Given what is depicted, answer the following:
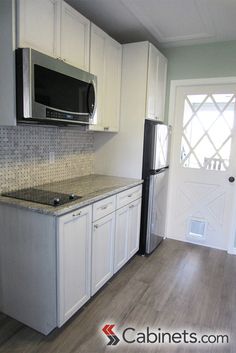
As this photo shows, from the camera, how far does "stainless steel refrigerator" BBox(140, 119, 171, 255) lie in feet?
9.20

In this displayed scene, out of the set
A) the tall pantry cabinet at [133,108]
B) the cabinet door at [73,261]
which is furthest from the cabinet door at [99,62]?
the cabinet door at [73,261]

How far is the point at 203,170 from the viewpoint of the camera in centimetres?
331

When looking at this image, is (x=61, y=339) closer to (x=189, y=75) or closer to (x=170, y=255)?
(x=170, y=255)

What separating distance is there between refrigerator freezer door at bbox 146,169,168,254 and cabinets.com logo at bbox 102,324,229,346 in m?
1.16

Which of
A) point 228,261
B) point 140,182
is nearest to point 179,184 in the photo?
point 140,182

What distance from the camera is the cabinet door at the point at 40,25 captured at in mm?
1598

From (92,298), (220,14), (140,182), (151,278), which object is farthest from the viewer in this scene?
(140,182)

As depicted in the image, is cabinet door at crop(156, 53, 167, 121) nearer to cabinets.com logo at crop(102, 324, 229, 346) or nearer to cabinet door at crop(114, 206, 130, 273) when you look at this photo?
cabinet door at crop(114, 206, 130, 273)

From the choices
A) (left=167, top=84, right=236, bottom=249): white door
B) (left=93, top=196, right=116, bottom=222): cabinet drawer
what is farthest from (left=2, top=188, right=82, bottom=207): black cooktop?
(left=167, top=84, right=236, bottom=249): white door

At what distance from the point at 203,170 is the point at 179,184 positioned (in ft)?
1.21

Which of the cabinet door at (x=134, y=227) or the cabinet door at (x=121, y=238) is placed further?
the cabinet door at (x=134, y=227)

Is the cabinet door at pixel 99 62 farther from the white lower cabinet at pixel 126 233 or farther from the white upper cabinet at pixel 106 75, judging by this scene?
the white lower cabinet at pixel 126 233

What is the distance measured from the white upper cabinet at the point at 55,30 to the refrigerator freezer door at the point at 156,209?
148 centimetres

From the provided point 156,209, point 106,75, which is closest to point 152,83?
point 106,75
